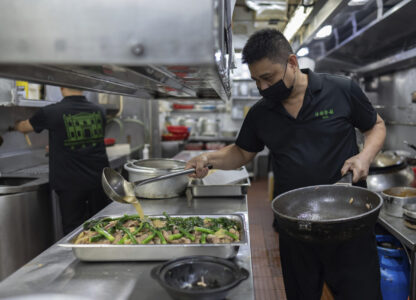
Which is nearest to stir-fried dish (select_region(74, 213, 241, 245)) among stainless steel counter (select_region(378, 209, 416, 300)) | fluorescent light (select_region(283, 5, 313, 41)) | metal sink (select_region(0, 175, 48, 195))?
stainless steel counter (select_region(378, 209, 416, 300))

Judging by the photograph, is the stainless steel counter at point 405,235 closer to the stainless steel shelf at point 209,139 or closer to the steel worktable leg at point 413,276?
the steel worktable leg at point 413,276

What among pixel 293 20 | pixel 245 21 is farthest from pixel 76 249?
pixel 245 21

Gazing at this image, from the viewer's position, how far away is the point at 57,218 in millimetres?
3383

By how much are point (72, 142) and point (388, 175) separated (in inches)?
117

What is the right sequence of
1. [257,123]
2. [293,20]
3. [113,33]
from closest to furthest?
[113,33], [257,123], [293,20]

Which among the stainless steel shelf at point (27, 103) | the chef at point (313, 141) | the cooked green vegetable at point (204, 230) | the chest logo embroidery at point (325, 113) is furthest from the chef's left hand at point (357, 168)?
the stainless steel shelf at point (27, 103)

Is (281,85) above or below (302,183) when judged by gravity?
above

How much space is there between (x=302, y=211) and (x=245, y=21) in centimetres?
475

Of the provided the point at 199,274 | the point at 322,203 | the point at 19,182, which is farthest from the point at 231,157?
the point at 19,182

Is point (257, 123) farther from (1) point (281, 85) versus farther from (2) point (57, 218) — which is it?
(2) point (57, 218)

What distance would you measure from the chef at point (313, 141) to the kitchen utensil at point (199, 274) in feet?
2.82

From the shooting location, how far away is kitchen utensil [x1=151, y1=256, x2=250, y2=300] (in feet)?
3.60

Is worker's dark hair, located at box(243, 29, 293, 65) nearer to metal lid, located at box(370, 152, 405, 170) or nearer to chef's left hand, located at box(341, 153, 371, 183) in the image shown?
chef's left hand, located at box(341, 153, 371, 183)

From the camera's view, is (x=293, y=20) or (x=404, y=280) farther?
(x=293, y=20)
